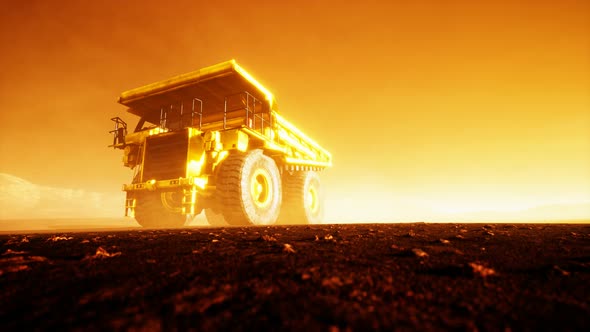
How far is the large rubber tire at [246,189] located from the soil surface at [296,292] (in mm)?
4513


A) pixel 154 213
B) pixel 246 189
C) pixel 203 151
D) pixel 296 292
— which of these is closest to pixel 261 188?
pixel 246 189

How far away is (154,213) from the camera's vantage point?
764 centimetres

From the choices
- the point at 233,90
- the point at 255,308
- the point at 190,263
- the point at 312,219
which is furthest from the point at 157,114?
the point at 255,308

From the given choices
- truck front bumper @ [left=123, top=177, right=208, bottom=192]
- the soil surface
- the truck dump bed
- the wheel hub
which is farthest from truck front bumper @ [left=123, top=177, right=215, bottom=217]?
the soil surface

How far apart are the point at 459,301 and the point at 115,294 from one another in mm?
1524

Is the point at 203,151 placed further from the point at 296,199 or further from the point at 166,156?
the point at 296,199

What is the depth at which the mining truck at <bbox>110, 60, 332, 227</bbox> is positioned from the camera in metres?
6.62

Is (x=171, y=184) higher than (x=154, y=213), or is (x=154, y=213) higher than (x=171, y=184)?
(x=171, y=184)

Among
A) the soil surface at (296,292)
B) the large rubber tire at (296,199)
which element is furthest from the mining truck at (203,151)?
the soil surface at (296,292)

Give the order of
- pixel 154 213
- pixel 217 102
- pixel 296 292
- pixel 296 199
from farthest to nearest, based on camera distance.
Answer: pixel 296 199, pixel 217 102, pixel 154 213, pixel 296 292

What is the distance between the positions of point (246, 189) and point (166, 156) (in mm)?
2446

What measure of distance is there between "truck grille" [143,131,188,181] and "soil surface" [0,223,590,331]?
4.99 m

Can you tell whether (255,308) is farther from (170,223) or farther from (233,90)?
(170,223)

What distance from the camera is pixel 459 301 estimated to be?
1.08 meters
